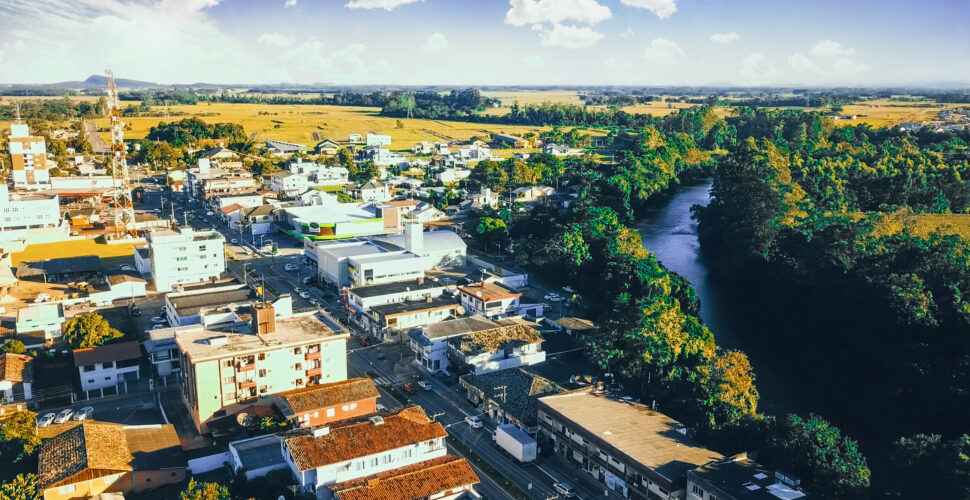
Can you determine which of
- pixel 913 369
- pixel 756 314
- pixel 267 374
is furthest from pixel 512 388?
pixel 756 314

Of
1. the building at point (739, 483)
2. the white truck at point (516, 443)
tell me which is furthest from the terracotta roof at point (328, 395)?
the building at point (739, 483)

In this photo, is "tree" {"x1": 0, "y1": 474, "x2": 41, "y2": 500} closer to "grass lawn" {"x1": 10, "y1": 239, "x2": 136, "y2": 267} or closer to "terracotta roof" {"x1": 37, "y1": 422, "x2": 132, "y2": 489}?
"terracotta roof" {"x1": 37, "y1": 422, "x2": 132, "y2": 489}

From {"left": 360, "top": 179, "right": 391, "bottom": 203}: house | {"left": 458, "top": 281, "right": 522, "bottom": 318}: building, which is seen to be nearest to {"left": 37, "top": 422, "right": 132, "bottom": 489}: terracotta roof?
{"left": 458, "top": 281, "right": 522, "bottom": 318}: building

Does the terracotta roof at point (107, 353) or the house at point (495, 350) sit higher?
the terracotta roof at point (107, 353)

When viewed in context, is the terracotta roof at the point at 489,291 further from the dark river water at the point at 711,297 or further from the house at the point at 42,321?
the house at the point at 42,321

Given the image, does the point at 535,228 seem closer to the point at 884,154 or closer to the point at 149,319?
the point at 149,319

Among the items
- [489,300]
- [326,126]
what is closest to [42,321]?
[489,300]
